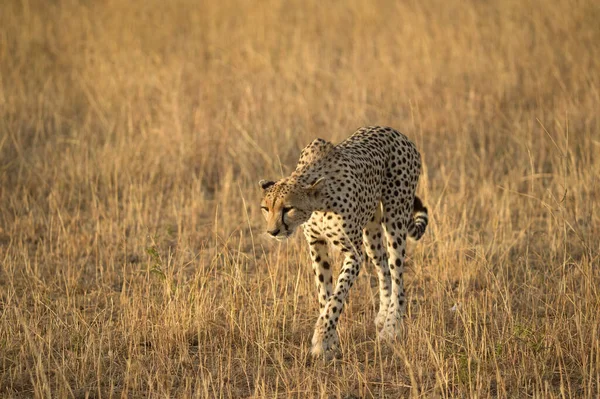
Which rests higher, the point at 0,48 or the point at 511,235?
the point at 0,48

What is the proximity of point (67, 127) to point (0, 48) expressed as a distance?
7.63ft

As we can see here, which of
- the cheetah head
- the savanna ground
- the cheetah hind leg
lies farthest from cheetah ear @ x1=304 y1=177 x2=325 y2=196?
the cheetah hind leg

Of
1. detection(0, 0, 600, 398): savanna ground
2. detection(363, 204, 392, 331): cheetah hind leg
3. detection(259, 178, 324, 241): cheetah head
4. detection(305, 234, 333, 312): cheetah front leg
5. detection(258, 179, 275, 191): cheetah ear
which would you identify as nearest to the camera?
detection(259, 178, 324, 241): cheetah head

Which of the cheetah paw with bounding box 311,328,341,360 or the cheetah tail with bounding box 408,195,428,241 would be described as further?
the cheetah tail with bounding box 408,195,428,241

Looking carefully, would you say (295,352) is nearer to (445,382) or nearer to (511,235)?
(445,382)

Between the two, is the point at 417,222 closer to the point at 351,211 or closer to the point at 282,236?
the point at 351,211

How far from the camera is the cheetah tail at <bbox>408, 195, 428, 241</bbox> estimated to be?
521 cm

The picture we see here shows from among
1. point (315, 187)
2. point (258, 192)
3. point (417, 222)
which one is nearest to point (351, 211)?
point (315, 187)

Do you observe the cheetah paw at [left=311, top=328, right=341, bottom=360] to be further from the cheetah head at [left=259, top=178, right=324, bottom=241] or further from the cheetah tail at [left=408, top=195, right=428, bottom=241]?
the cheetah tail at [left=408, top=195, right=428, bottom=241]

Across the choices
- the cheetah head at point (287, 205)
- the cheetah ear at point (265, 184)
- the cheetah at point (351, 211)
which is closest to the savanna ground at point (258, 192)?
the cheetah at point (351, 211)

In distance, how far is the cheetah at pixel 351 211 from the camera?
4414mm

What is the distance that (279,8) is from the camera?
467 inches

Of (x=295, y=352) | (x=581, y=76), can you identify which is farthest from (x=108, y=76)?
(x=295, y=352)

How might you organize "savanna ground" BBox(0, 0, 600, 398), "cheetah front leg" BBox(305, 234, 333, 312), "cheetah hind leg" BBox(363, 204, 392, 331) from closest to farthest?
"savanna ground" BBox(0, 0, 600, 398) < "cheetah front leg" BBox(305, 234, 333, 312) < "cheetah hind leg" BBox(363, 204, 392, 331)
